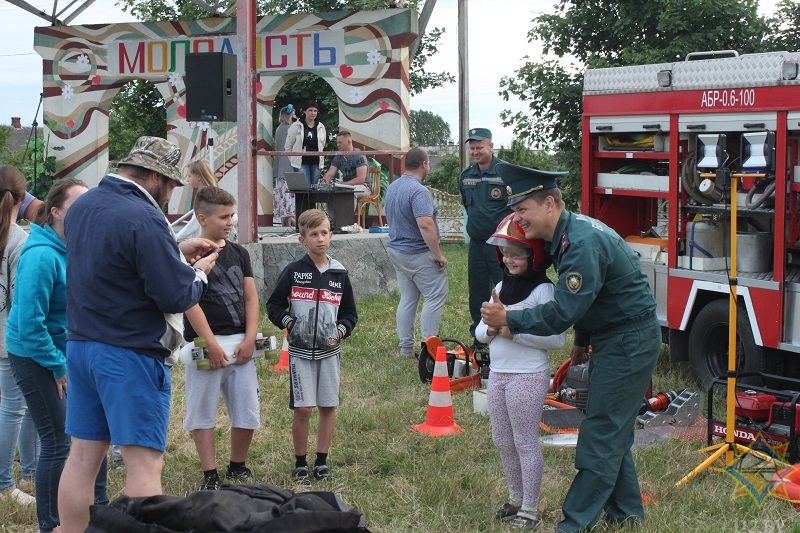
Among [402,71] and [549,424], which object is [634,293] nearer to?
[549,424]

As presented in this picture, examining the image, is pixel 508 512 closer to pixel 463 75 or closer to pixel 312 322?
pixel 312 322

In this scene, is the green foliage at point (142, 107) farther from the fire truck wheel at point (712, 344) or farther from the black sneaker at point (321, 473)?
the black sneaker at point (321, 473)

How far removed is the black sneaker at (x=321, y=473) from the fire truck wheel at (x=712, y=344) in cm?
343

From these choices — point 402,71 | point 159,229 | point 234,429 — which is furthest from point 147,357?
point 402,71

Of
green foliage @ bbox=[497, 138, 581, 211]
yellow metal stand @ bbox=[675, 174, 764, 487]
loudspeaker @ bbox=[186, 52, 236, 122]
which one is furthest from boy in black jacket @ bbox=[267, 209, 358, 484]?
green foliage @ bbox=[497, 138, 581, 211]

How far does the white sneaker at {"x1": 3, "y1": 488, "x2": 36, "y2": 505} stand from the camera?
17.9 ft

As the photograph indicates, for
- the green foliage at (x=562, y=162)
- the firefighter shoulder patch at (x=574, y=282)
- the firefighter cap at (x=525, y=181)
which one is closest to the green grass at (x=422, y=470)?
the firefighter shoulder patch at (x=574, y=282)

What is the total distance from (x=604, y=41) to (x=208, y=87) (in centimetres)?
1086

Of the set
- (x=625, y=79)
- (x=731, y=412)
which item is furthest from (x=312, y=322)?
(x=625, y=79)

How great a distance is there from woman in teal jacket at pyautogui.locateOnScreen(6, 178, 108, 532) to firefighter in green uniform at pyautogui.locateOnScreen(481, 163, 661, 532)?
2.12m

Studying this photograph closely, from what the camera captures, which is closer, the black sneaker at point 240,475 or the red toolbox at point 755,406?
the black sneaker at point 240,475

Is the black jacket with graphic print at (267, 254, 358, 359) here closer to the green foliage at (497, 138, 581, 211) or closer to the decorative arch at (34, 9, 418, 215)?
the green foliage at (497, 138, 581, 211)

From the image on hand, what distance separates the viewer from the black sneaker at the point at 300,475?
5859 mm

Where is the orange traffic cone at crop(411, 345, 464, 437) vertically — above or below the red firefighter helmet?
below
